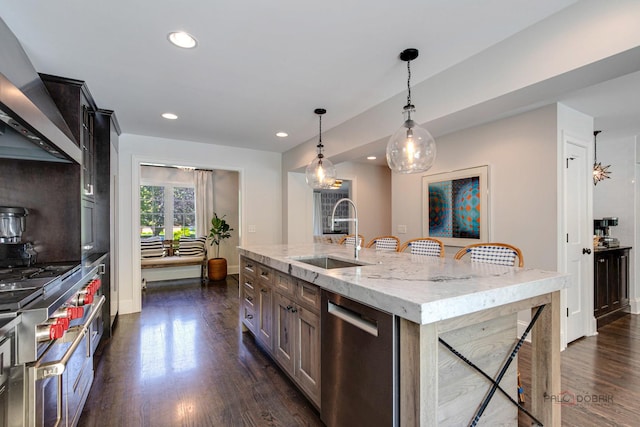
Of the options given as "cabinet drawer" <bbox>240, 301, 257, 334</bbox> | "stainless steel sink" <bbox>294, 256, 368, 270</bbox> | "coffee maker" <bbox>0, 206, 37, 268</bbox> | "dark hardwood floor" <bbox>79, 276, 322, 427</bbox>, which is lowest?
"dark hardwood floor" <bbox>79, 276, 322, 427</bbox>

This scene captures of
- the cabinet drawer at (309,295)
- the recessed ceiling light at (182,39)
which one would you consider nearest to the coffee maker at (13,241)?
the recessed ceiling light at (182,39)

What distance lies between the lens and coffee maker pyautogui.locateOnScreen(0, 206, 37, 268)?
6.39 feet

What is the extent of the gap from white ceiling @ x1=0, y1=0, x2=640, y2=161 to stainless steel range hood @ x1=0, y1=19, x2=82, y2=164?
226 mm

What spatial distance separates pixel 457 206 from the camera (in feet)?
12.2

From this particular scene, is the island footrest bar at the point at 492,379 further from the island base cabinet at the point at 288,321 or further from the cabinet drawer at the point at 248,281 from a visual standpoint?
the cabinet drawer at the point at 248,281

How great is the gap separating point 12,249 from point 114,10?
69.2 inches

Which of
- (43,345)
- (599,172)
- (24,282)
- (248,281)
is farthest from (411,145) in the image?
(599,172)

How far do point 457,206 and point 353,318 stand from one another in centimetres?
282

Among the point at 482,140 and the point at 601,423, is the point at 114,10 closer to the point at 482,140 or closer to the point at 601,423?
the point at 482,140

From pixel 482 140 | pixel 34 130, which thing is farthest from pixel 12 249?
pixel 482 140

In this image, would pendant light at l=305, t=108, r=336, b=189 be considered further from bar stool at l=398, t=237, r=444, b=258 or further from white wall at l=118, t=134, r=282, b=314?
white wall at l=118, t=134, r=282, b=314

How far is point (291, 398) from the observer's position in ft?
6.55

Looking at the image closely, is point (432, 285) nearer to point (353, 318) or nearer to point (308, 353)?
point (353, 318)

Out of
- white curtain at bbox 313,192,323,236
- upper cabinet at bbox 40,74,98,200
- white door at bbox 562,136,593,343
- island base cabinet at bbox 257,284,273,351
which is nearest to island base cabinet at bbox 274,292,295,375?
island base cabinet at bbox 257,284,273,351
